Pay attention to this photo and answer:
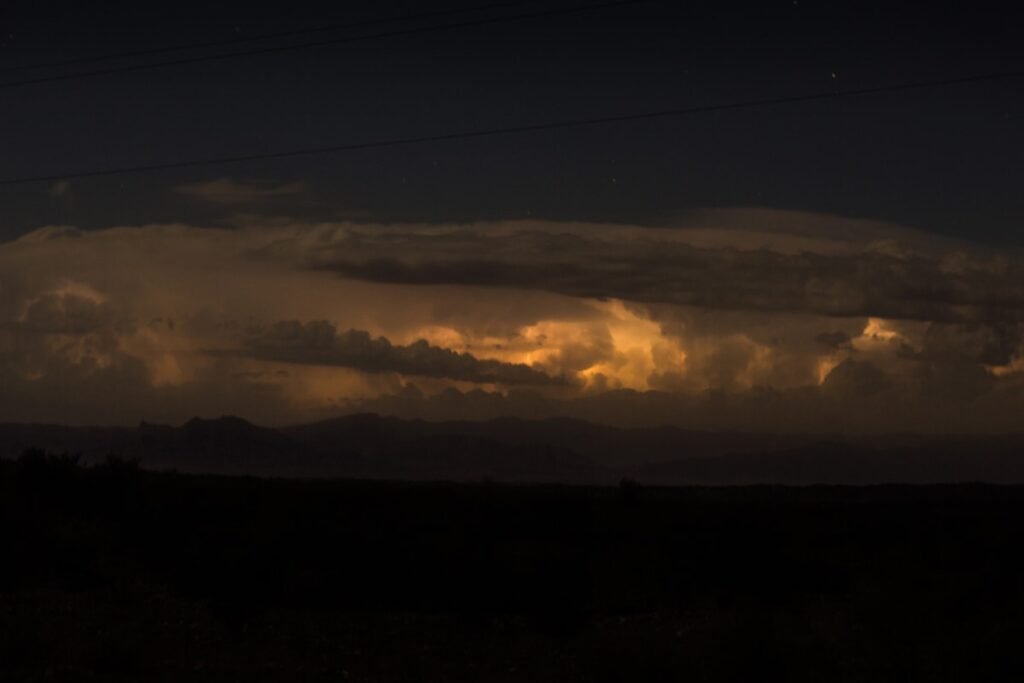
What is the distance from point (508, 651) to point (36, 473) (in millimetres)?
22557

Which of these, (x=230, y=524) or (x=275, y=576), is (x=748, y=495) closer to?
(x=230, y=524)

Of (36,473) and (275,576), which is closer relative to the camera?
(275,576)

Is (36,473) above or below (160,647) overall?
above

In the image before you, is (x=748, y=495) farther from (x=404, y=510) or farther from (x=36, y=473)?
(x=36, y=473)

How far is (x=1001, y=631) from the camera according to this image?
19953mm

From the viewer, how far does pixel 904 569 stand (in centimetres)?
2545

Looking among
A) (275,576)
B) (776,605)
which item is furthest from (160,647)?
(776,605)

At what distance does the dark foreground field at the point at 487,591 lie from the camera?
790 inches

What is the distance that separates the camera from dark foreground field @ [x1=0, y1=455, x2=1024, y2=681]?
20.1 metres

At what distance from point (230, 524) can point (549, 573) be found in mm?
11115

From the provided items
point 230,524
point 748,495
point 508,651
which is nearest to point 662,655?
point 508,651

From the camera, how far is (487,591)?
25.4 meters

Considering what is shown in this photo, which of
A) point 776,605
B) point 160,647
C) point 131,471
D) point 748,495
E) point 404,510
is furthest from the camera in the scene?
point 748,495

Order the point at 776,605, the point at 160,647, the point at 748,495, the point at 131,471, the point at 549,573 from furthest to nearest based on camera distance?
the point at 748,495 < the point at 131,471 < the point at 549,573 < the point at 776,605 < the point at 160,647
